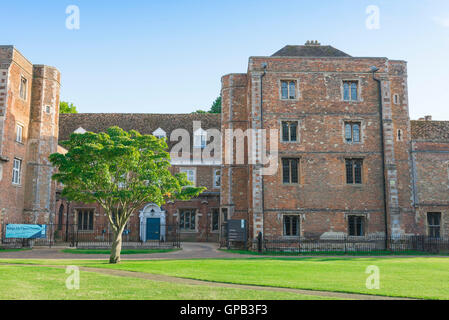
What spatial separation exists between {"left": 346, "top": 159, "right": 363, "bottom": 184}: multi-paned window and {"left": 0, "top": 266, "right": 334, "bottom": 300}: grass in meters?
19.5

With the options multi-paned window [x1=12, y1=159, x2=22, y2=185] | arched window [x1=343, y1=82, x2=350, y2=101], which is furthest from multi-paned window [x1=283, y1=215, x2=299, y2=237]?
multi-paned window [x1=12, y1=159, x2=22, y2=185]

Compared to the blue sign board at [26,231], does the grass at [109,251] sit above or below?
below

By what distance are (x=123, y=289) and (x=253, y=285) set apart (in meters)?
3.65

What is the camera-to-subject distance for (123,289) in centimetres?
1077

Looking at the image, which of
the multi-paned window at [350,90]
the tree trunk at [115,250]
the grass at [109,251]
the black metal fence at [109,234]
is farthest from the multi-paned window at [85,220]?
the multi-paned window at [350,90]

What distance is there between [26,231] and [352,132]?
2323cm

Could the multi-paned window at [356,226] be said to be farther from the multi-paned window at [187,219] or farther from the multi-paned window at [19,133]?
the multi-paned window at [19,133]

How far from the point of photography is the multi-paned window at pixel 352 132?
28.7 meters

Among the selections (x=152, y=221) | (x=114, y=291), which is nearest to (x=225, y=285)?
(x=114, y=291)

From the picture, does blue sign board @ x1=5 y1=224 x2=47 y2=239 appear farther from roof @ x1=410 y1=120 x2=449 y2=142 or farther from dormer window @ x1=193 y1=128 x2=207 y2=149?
roof @ x1=410 y1=120 x2=449 y2=142

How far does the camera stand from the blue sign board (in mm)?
26578

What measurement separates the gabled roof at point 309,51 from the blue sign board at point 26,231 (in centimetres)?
2124
